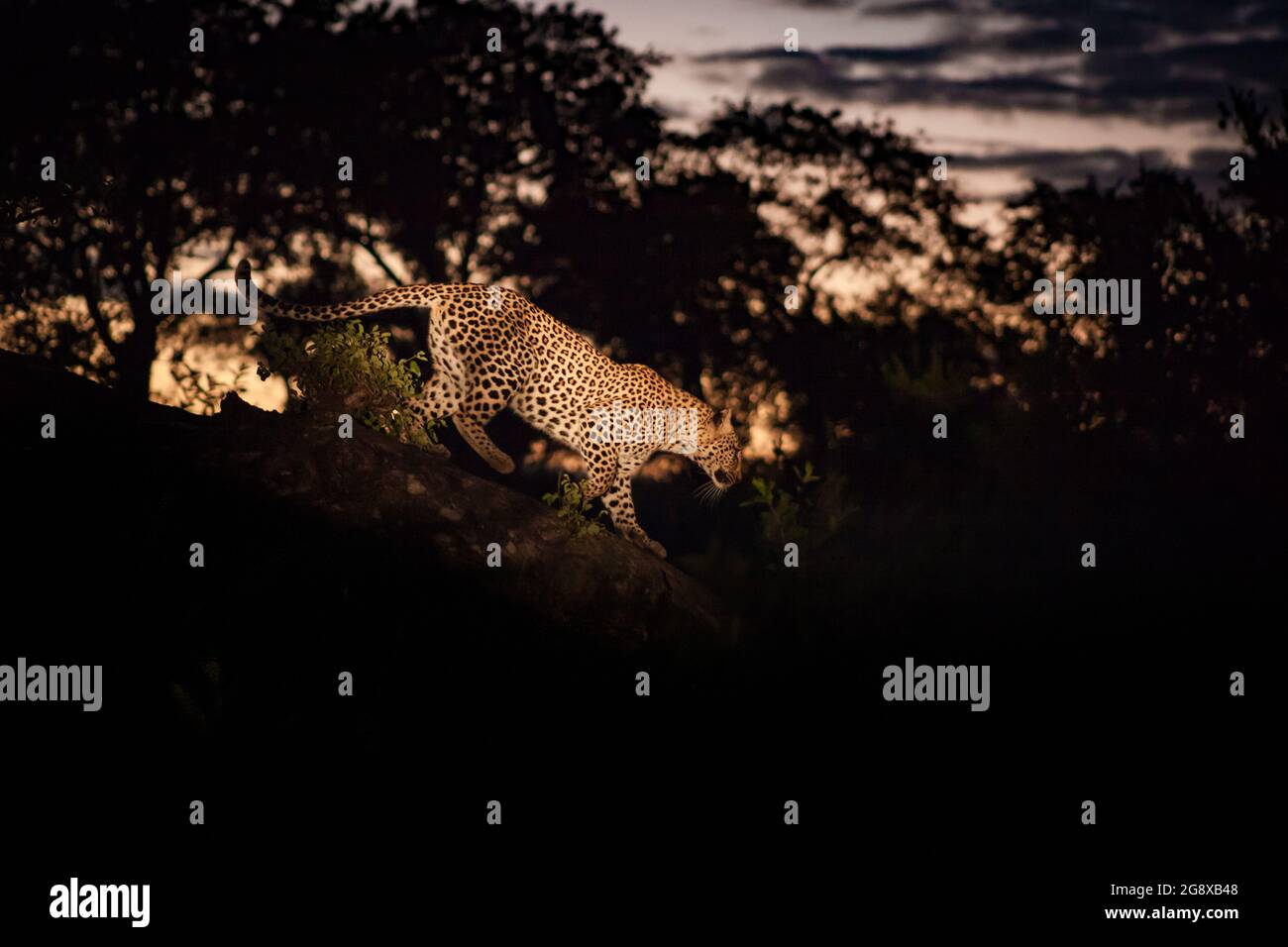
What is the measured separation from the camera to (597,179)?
113 feet

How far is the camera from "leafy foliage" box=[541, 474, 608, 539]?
11883mm

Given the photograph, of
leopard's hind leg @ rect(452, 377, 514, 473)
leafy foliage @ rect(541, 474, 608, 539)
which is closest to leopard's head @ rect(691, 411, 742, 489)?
leafy foliage @ rect(541, 474, 608, 539)

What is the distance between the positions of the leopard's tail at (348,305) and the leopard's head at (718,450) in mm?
2948

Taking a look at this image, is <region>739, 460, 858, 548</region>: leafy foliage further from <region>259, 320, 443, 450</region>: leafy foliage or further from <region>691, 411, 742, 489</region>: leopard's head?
<region>259, 320, 443, 450</region>: leafy foliage

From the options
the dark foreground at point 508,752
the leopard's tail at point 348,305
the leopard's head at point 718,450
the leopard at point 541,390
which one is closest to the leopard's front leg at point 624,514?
the leopard at point 541,390

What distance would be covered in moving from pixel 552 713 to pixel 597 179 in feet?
86.2

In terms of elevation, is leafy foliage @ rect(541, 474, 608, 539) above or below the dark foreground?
above

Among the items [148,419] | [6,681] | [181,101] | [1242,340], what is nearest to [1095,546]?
[1242,340]

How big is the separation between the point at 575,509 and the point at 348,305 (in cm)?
279

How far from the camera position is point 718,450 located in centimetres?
1290

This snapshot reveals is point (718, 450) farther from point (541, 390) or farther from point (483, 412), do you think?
point (483, 412)
